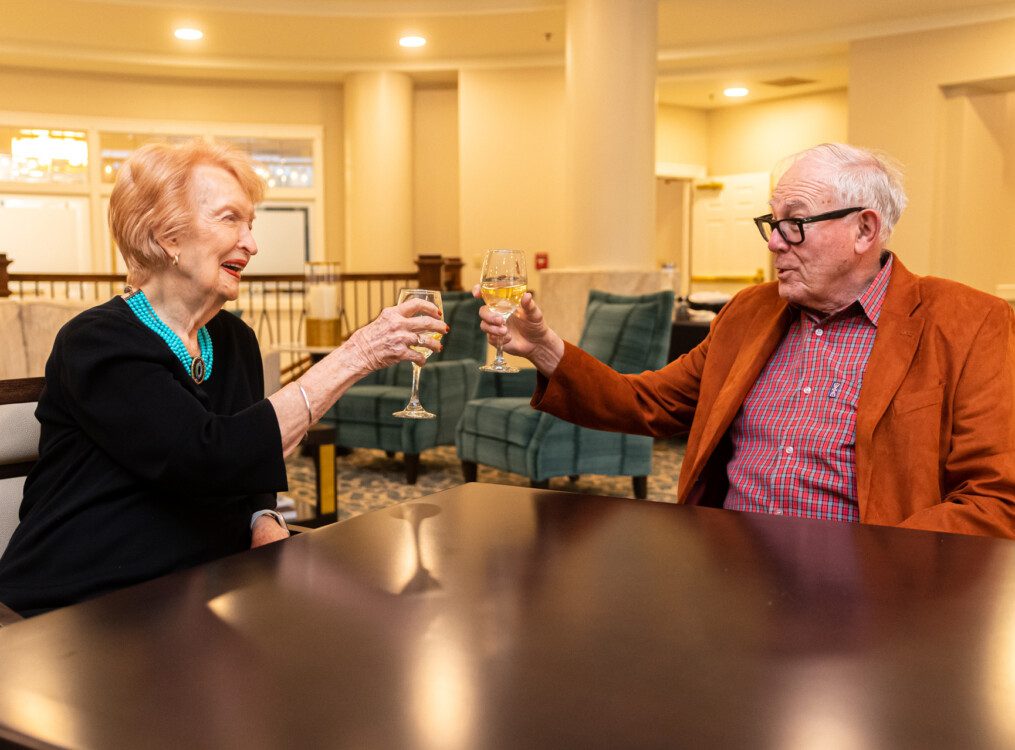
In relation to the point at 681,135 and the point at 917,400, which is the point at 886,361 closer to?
the point at 917,400

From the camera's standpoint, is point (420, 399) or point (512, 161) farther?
point (512, 161)

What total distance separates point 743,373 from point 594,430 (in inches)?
115

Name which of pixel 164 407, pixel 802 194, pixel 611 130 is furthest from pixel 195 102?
pixel 164 407

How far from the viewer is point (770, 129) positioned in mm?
11039

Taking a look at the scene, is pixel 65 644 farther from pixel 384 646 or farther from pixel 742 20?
pixel 742 20

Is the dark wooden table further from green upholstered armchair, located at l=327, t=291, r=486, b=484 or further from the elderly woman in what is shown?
green upholstered armchair, located at l=327, t=291, r=486, b=484

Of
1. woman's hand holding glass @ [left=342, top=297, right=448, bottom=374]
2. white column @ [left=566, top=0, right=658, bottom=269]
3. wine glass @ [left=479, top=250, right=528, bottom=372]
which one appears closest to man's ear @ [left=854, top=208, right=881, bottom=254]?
wine glass @ [left=479, top=250, right=528, bottom=372]

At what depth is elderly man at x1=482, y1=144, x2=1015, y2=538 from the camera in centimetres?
175

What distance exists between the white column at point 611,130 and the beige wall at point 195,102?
13.2ft

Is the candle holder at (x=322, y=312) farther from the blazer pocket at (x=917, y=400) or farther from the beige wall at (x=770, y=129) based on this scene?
the beige wall at (x=770, y=129)

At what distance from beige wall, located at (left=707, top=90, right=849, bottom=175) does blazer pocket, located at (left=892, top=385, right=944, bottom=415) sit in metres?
9.05

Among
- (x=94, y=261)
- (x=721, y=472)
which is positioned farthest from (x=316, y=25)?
(x=721, y=472)

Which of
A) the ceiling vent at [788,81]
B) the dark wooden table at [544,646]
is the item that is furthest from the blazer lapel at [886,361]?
the ceiling vent at [788,81]

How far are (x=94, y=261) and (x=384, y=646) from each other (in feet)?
34.3
